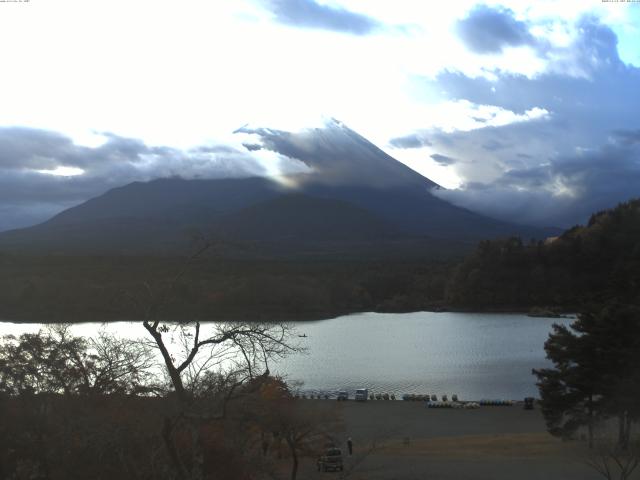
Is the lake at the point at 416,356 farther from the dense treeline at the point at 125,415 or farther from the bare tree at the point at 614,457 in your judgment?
the dense treeline at the point at 125,415

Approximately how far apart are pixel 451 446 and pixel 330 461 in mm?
3626

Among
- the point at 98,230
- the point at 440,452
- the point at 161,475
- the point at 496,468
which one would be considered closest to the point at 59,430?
the point at 161,475

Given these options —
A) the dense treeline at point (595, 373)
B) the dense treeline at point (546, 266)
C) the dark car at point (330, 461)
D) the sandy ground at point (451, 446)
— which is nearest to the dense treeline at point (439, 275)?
the dense treeline at point (546, 266)

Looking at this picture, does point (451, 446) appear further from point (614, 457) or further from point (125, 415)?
point (125, 415)

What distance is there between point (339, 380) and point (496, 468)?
13.4 metres

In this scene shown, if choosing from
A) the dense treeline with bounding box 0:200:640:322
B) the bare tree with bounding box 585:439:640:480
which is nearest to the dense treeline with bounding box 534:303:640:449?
the bare tree with bounding box 585:439:640:480

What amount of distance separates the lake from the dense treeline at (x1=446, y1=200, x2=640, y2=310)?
12352 millimetres

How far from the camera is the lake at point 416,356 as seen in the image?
23219 millimetres

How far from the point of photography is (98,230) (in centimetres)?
8712

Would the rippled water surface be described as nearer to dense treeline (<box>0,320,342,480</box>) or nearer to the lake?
the lake

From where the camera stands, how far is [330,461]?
11.4 m

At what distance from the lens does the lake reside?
23.2 m

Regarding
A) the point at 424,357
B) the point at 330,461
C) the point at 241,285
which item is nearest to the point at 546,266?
the point at 241,285

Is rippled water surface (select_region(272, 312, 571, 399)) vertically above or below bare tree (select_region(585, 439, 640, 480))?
above
